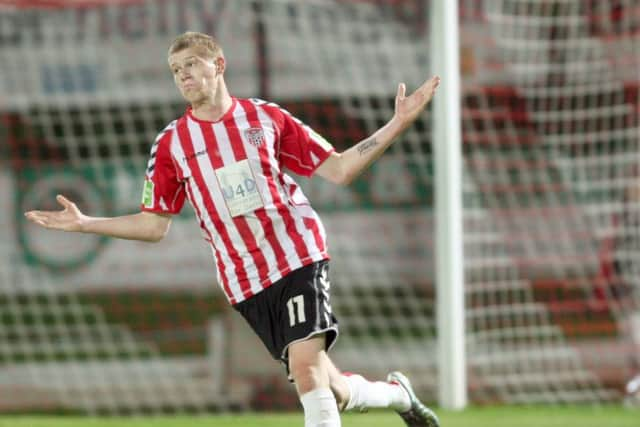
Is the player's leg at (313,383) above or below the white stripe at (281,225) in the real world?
below

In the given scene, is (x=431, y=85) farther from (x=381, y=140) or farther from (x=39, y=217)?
(x=39, y=217)

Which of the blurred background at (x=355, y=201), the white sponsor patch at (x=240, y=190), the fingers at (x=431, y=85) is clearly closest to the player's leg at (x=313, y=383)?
the white sponsor patch at (x=240, y=190)

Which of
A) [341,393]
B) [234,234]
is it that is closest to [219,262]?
[234,234]

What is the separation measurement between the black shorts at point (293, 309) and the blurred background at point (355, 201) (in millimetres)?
2847

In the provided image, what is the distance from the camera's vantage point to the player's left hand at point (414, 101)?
3.86m

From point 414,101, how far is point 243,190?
24.0 inches

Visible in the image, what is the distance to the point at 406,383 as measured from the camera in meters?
4.69

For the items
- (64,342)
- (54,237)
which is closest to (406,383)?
(64,342)

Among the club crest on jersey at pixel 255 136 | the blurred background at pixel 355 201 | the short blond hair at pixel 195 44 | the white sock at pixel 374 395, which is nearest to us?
the short blond hair at pixel 195 44

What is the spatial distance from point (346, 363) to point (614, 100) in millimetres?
2624

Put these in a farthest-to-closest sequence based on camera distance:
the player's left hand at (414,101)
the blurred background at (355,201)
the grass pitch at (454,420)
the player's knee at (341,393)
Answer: the blurred background at (355,201), the grass pitch at (454,420), the player's knee at (341,393), the player's left hand at (414,101)

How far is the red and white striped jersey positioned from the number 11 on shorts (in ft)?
0.31

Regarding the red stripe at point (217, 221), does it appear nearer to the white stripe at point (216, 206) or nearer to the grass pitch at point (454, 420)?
the white stripe at point (216, 206)

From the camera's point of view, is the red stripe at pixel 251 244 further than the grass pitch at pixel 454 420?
No
